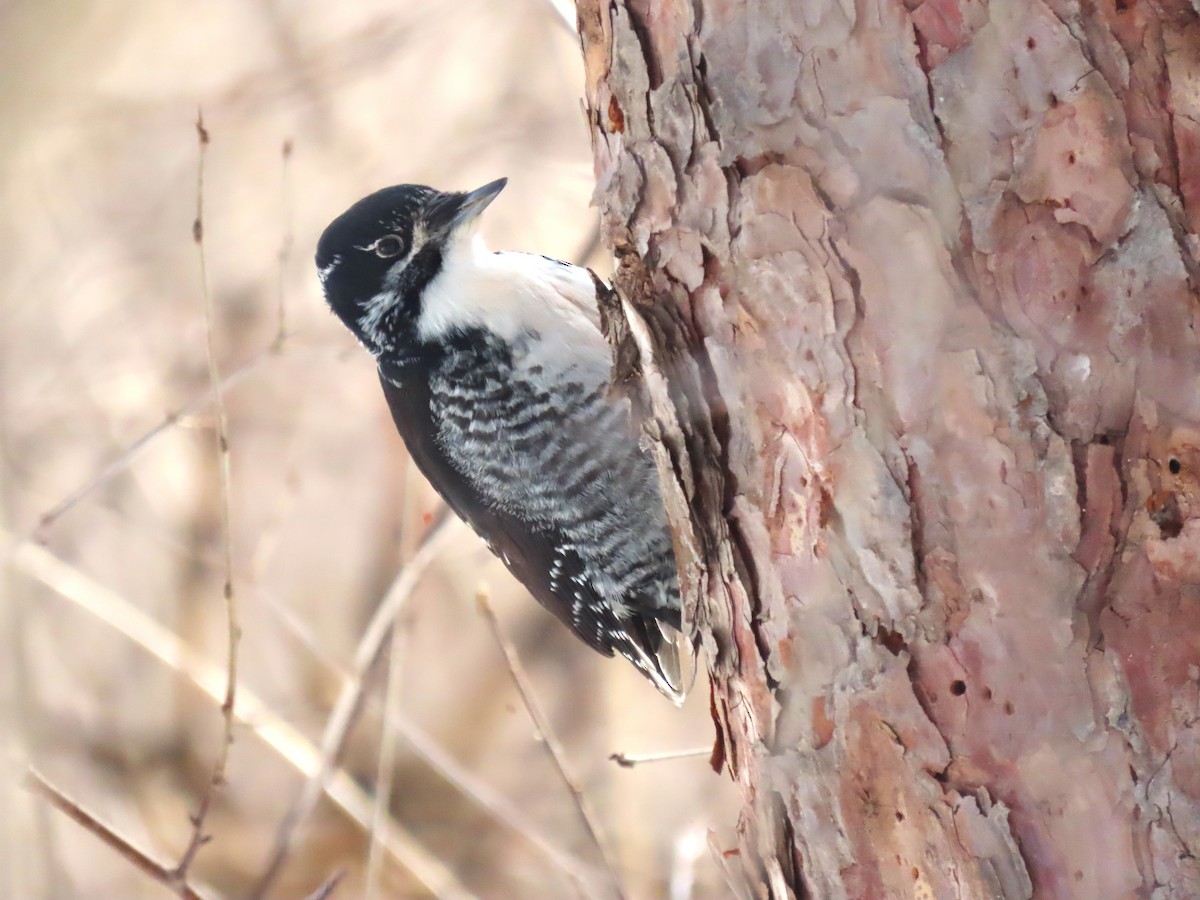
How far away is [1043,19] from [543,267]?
63.6 inches

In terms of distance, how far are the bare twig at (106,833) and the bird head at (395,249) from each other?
48.1 inches

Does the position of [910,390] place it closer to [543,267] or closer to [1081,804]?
[1081,804]

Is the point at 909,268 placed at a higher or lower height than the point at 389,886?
higher

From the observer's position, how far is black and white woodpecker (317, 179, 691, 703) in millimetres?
2459

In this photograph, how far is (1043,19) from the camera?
110 centimetres

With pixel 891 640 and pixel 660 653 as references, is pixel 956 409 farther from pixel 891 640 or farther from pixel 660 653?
pixel 660 653

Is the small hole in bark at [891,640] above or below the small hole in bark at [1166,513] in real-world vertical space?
below

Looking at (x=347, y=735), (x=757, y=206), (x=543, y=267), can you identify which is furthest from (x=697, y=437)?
(x=347, y=735)

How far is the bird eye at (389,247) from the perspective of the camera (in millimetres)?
2721

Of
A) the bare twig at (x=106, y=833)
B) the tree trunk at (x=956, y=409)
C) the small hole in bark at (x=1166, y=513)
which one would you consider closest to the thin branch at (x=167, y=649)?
the bare twig at (x=106, y=833)

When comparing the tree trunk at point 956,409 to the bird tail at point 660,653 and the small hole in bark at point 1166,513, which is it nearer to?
the small hole in bark at point 1166,513

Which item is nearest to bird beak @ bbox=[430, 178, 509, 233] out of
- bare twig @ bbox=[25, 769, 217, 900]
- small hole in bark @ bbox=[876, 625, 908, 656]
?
bare twig @ bbox=[25, 769, 217, 900]

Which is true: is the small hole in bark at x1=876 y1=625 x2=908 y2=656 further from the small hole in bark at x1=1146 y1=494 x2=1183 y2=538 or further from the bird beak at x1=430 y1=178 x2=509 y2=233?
the bird beak at x1=430 y1=178 x2=509 y2=233

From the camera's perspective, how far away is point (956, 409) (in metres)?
1.17
